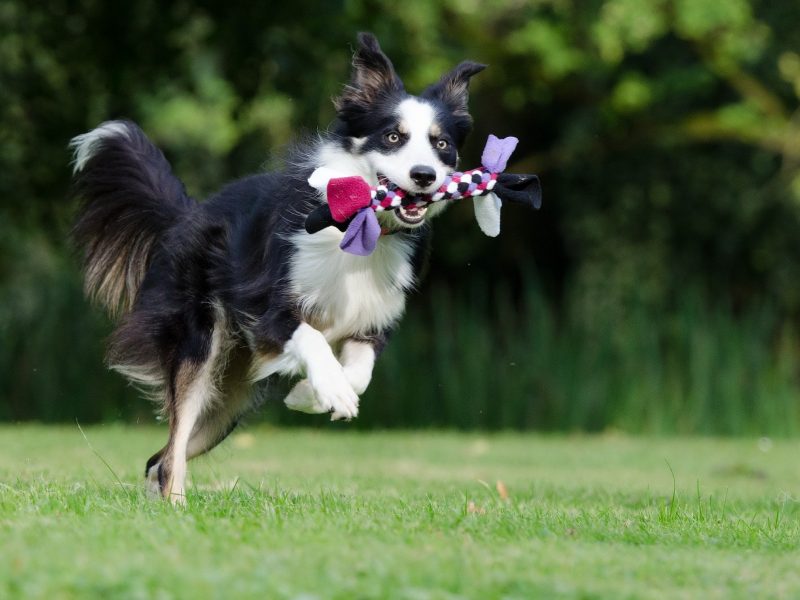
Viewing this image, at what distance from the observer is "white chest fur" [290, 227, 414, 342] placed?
6.02 m

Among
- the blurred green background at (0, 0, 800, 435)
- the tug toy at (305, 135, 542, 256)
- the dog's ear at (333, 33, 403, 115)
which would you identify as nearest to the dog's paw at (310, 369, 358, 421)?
the tug toy at (305, 135, 542, 256)

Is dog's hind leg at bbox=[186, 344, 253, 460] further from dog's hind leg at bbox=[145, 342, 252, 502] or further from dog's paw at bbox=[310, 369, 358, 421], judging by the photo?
dog's paw at bbox=[310, 369, 358, 421]

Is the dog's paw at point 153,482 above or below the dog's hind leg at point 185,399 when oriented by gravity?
below

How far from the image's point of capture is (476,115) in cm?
1817

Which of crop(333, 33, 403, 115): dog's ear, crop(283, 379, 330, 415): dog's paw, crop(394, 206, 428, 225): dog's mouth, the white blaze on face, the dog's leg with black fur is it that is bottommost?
the dog's leg with black fur

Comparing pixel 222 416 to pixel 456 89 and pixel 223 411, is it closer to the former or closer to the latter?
pixel 223 411

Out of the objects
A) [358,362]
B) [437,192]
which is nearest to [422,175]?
[437,192]

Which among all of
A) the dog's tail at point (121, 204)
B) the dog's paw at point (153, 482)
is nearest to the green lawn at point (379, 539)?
the dog's paw at point (153, 482)

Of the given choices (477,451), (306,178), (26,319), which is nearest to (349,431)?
(477,451)

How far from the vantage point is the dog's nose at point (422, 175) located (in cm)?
568

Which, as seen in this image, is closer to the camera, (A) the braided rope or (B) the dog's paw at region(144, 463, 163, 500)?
(A) the braided rope

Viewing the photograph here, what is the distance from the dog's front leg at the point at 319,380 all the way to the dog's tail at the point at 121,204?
1.64 meters

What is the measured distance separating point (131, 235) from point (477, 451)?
16.7ft

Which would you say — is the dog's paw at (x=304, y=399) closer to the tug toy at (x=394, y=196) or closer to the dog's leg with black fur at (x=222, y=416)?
the tug toy at (x=394, y=196)
